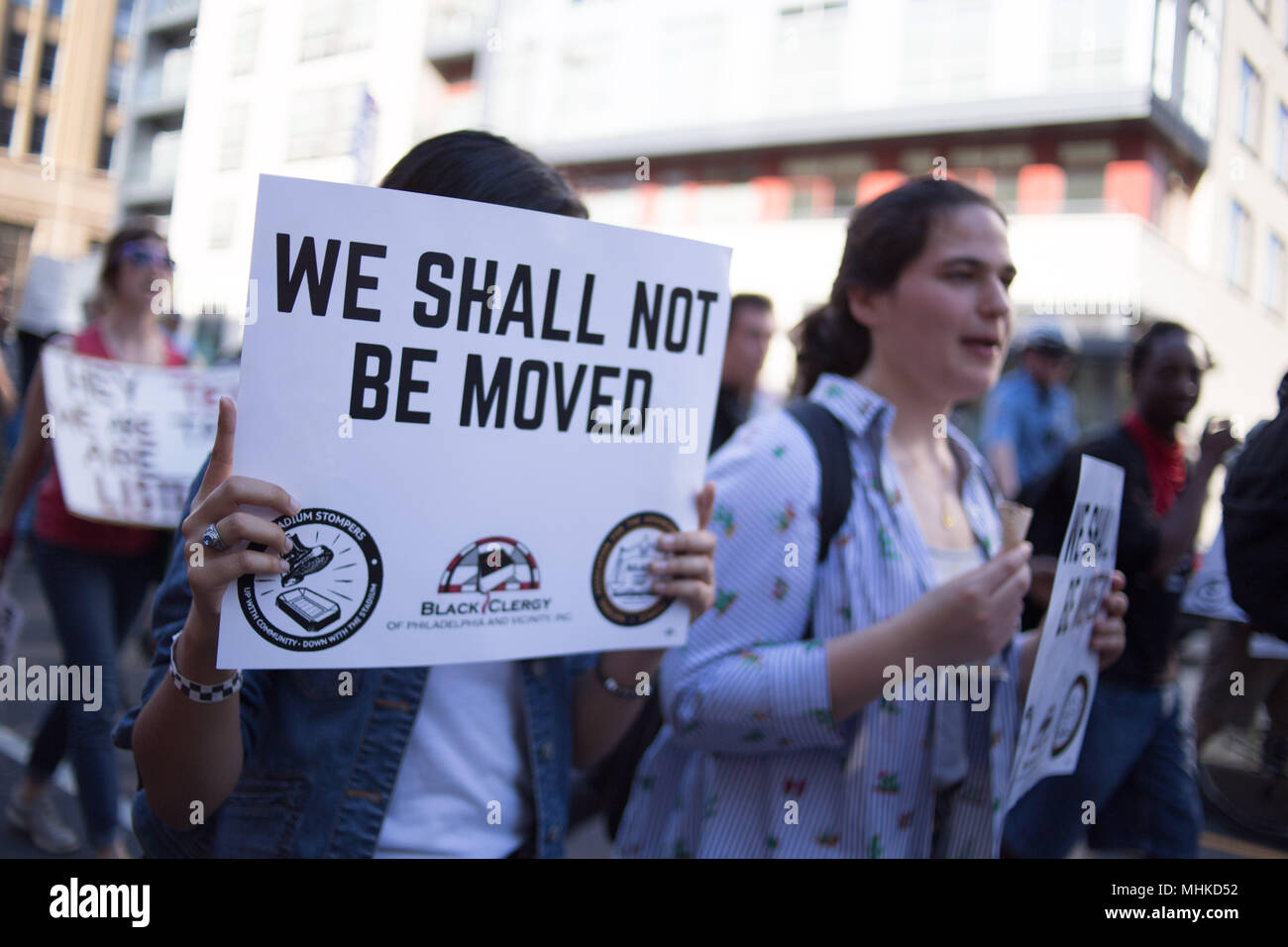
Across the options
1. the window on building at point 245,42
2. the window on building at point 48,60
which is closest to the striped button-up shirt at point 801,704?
the window on building at point 48,60

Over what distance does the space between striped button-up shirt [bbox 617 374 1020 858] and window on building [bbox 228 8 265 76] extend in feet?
9.12

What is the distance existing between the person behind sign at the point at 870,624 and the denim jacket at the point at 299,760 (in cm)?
53

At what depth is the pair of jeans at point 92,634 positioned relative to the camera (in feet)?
8.97

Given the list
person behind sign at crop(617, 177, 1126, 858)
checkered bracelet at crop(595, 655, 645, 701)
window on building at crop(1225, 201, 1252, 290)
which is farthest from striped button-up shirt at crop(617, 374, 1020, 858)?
window on building at crop(1225, 201, 1252, 290)

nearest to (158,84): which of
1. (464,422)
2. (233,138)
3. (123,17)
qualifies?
(123,17)

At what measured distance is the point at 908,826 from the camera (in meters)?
1.55

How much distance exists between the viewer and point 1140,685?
259 centimetres

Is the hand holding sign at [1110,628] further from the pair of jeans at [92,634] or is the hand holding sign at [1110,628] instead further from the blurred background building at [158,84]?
the blurred background building at [158,84]

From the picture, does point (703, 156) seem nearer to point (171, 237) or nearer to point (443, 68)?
point (443, 68)

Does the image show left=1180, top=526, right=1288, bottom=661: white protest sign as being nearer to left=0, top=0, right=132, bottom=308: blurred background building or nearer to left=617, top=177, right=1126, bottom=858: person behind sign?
left=617, top=177, right=1126, bottom=858: person behind sign

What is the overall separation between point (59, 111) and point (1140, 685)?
3.61m

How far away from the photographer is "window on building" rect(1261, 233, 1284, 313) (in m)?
2.24
